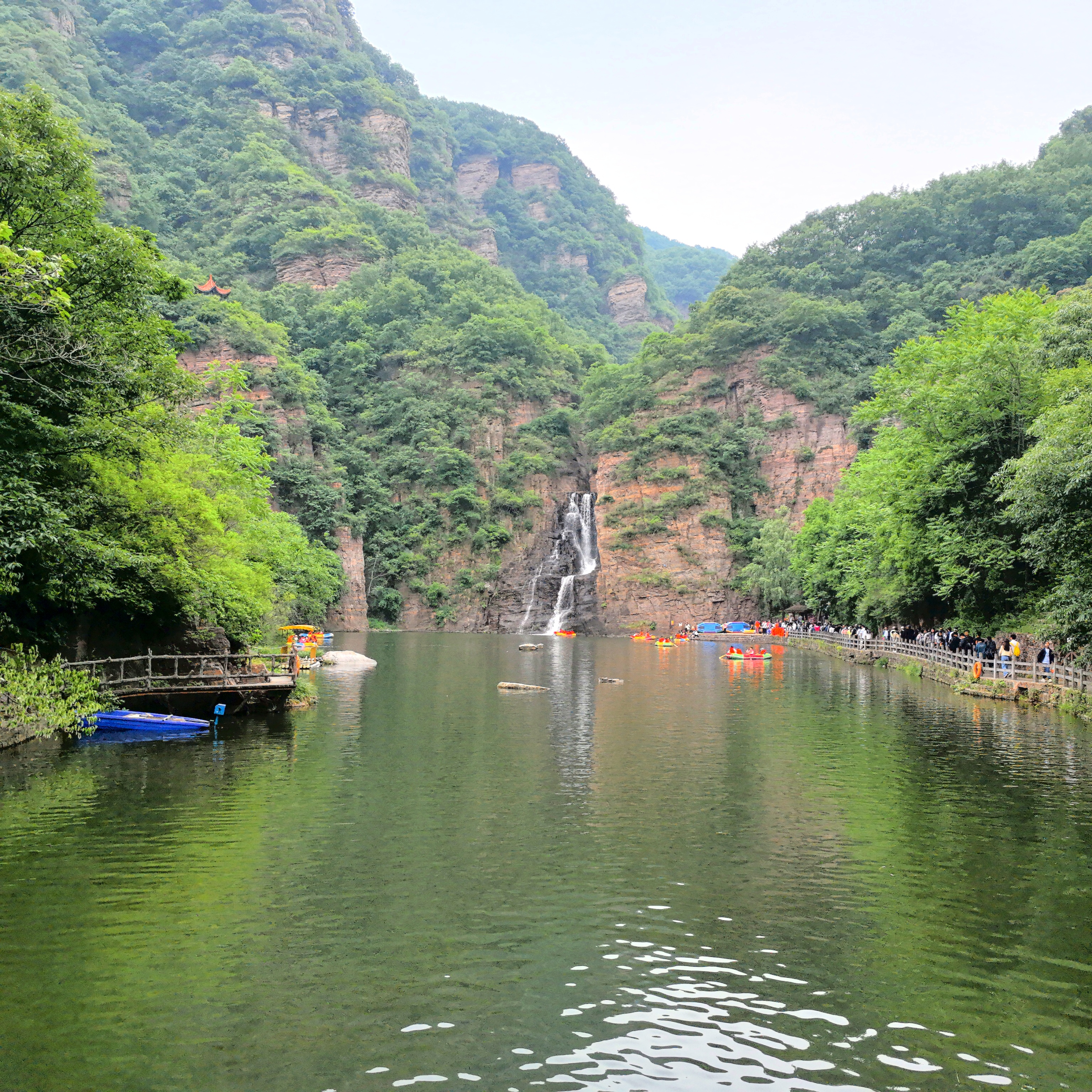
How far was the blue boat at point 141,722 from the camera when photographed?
23.8 m

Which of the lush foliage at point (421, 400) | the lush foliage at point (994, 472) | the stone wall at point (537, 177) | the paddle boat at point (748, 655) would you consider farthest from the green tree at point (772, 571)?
the stone wall at point (537, 177)

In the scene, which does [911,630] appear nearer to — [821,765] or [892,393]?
[892,393]

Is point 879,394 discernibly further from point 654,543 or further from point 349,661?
point 654,543

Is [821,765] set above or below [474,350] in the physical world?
below

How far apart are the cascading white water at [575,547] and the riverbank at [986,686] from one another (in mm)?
43051

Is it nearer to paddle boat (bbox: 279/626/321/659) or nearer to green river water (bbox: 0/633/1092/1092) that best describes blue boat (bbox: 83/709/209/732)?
green river water (bbox: 0/633/1092/1092)

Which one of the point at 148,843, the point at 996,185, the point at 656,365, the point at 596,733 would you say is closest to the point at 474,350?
the point at 656,365

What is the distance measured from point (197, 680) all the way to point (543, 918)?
19689 millimetres

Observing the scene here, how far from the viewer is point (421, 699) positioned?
33.1 meters

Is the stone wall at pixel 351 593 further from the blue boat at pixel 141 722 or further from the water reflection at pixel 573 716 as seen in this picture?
the blue boat at pixel 141 722

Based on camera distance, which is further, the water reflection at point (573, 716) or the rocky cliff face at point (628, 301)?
the rocky cliff face at point (628, 301)

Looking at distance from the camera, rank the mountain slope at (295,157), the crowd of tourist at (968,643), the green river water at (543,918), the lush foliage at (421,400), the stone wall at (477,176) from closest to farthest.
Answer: the green river water at (543,918)
the crowd of tourist at (968,643)
the lush foliage at (421,400)
the mountain slope at (295,157)
the stone wall at (477,176)

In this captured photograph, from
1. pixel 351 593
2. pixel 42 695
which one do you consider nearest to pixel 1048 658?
pixel 42 695

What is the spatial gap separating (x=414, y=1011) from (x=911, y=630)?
49358 mm
